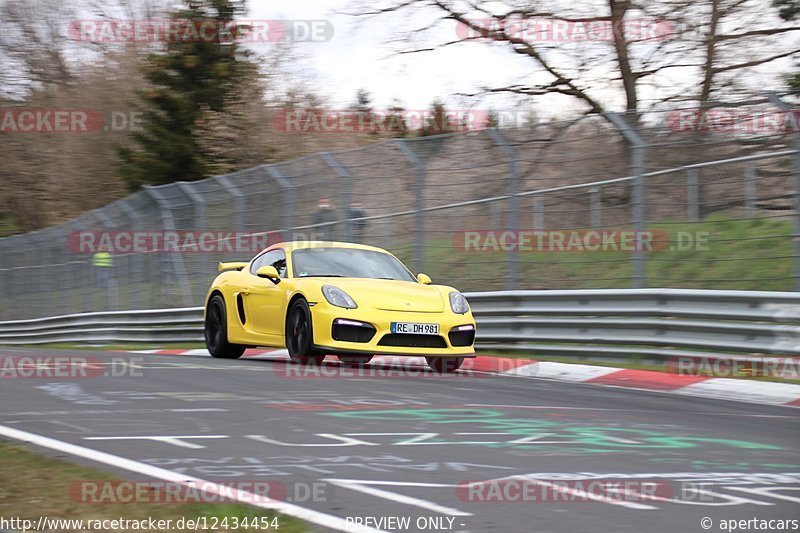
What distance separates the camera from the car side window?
12398mm

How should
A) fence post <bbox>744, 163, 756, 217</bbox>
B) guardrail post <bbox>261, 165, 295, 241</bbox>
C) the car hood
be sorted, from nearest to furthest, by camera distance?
fence post <bbox>744, 163, 756, 217</bbox>
the car hood
guardrail post <bbox>261, 165, 295, 241</bbox>

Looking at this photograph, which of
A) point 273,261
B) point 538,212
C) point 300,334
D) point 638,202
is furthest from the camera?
point 538,212

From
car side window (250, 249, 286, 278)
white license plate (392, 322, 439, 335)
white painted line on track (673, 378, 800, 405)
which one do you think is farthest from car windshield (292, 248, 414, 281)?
white painted line on track (673, 378, 800, 405)

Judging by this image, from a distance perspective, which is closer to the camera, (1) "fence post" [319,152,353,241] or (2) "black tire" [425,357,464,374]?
(2) "black tire" [425,357,464,374]

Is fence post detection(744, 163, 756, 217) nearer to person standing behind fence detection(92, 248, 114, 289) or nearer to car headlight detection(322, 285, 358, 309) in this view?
car headlight detection(322, 285, 358, 309)

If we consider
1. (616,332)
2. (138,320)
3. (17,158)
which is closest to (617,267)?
(616,332)

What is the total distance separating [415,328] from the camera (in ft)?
35.9

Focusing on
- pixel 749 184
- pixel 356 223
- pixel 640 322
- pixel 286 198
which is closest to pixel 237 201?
pixel 286 198

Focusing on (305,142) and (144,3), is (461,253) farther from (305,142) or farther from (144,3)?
(144,3)

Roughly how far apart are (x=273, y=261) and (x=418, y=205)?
2.35 meters

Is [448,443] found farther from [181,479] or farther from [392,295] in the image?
[392,295]

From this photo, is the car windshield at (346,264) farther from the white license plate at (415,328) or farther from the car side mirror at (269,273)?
the white license plate at (415,328)

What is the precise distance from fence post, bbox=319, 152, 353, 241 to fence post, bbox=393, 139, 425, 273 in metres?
1.40

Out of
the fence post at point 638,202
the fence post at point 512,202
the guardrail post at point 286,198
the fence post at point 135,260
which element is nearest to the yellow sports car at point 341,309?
the fence post at point 512,202
